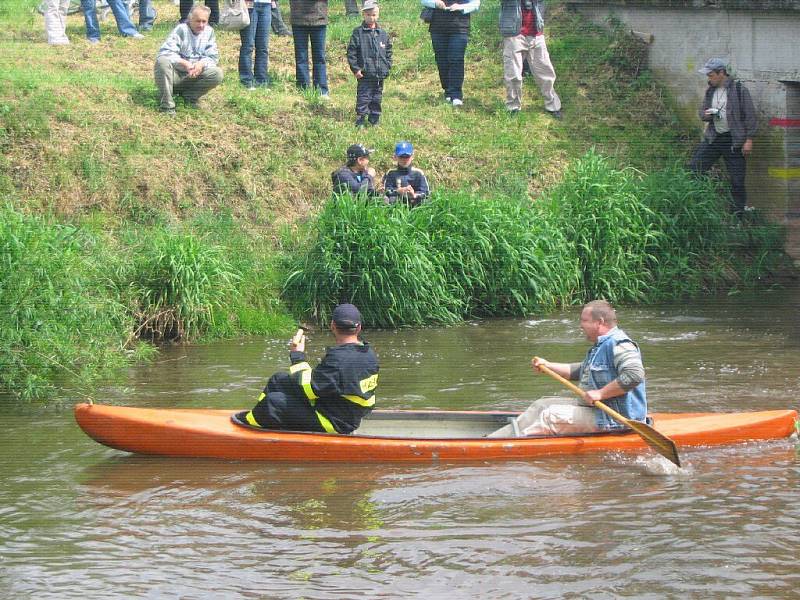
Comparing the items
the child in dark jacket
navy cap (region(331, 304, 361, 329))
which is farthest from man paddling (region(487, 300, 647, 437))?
the child in dark jacket

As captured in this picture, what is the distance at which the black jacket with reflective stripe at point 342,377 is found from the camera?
872 centimetres

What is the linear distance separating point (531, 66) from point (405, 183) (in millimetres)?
4458

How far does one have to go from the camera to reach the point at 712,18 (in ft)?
58.2

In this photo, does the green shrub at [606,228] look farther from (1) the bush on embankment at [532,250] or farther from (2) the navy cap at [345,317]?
(2) the navy cap at [345,317]

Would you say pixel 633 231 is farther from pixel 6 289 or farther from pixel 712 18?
pixel 6 289

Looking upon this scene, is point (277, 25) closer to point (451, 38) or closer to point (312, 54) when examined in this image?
point (312, 54)

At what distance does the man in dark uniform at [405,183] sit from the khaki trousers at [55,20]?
6748mm

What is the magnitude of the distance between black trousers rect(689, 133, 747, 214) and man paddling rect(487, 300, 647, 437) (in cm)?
807

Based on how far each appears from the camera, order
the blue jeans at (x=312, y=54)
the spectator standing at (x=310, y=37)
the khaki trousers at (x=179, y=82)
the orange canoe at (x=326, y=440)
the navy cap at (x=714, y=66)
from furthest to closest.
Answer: the blue jeans at (x=312, y=54), the spectator standing at (x=310, y=37), the navy cap at (x=714, y=66), the khaki trousers at (x=179, y=82), the orange canoe at (x=326, y=440)

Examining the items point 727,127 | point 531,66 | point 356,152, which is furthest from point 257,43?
point 727,127

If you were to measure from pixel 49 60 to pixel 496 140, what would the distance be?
21.0 ft

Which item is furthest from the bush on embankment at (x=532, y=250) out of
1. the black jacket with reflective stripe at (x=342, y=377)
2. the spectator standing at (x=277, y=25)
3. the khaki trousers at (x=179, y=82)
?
the spectator standing at (x=277, y=25)

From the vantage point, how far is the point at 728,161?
16.6 meters

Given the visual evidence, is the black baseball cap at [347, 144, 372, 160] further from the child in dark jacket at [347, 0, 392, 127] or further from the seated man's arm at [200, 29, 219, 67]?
the seated man's arm at [200, 29, 219, 67]
